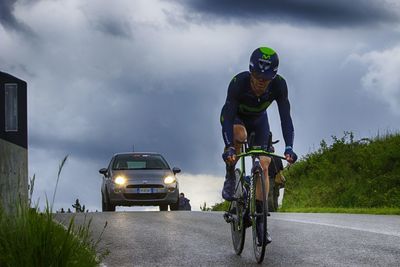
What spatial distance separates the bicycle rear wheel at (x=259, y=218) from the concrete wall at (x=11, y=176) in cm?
234

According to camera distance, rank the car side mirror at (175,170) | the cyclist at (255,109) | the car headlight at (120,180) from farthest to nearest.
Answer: the car side mirror at (175,170) → the car headlight at (120,180) → the cyclist at (255,109)

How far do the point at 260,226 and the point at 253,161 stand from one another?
700 millimetres

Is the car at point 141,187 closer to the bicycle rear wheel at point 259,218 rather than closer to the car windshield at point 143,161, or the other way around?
the car windshield at point 143,161

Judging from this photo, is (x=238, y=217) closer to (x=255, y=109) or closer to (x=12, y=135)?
(x=255, y=109)

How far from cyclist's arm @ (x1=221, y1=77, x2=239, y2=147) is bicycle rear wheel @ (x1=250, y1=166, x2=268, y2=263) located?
0.48m

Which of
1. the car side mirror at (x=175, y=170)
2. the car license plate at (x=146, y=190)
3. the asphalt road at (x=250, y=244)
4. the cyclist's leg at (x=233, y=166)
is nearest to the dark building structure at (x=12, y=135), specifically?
the asphalt road at (x=250, y=244)

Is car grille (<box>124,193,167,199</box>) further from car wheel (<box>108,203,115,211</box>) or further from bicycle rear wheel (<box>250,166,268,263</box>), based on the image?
bicycle rear wheel (<box>250,166,268,263</box>)

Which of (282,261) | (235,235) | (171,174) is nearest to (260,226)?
(282,261)

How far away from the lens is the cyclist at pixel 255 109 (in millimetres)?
8367

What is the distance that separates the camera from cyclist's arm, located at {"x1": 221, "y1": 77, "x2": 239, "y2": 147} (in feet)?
28.9

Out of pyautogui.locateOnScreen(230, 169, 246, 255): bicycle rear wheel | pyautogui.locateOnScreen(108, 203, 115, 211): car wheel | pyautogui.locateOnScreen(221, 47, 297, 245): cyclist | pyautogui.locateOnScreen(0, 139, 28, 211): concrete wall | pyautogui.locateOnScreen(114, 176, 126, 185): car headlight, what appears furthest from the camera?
pyautogui.locateOnScreen(108, 203, 115, 211): car wheel

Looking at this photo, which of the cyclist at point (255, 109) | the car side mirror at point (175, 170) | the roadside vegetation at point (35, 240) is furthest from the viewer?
the car side mirror at point (175, 170)

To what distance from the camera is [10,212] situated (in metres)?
6.94

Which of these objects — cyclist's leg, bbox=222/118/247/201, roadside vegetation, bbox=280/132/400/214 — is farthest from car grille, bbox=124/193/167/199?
cyclist's leg, bbox=222/118/247/201
